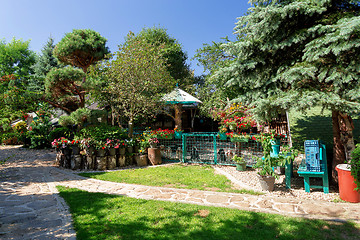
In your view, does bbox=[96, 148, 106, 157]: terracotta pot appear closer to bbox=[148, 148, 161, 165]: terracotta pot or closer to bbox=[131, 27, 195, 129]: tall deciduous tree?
bbox=[148, 148, 161, 165]: terracotta pot

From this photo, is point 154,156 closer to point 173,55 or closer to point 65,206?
point 65,206

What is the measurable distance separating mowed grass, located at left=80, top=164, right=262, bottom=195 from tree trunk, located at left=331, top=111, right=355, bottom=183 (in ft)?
7.80

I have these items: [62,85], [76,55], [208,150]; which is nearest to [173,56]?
[76,55]

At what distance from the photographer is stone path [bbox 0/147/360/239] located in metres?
3.42

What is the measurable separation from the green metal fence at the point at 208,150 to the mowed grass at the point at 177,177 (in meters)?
0.73

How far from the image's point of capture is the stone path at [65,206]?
3.42 m

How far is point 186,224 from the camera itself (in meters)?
3.39

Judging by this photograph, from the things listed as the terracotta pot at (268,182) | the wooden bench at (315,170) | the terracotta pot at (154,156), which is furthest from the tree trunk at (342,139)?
the terracotta pot at (154,156)

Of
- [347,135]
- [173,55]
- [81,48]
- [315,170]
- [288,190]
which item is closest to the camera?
[315,170]

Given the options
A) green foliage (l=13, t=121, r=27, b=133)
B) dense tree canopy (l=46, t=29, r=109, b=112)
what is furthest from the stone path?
green foliage (l=13, t=121, r=27, b=133)

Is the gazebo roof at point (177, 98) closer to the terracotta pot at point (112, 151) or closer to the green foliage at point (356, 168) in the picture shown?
the terracotta pot at point (112, 151)

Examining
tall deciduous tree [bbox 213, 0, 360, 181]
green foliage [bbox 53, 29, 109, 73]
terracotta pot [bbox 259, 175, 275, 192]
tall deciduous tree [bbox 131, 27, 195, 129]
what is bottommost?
terracotta pot [bbox 259, 175, 275, 192]

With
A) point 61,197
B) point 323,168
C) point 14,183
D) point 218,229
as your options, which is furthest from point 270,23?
point 14,183

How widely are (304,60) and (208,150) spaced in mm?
5038
